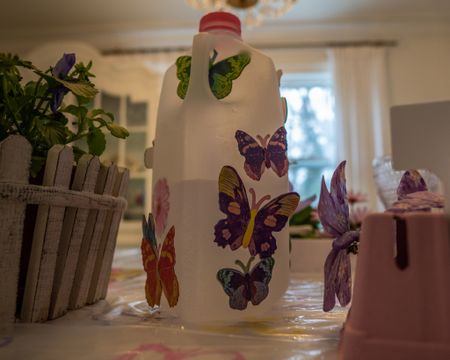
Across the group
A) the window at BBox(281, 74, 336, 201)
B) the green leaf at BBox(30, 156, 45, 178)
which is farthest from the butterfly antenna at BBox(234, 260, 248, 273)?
the window at BBox(281, 74, 336, 201)

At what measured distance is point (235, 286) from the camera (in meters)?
0.39

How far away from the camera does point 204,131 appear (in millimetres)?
415

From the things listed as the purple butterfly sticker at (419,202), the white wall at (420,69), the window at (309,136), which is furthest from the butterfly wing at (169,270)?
the white wall at (420,69)

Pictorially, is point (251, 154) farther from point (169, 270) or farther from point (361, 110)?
point (361, 110)

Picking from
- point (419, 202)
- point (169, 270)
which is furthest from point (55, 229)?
point (419, 202)

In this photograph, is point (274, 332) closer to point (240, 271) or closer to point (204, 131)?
point (240, 271)

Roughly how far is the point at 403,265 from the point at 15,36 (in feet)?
10.6

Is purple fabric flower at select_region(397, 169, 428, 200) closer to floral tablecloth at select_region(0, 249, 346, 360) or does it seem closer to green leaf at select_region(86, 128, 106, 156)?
floral tablecloth at select_region(0, 249, 346, 360)

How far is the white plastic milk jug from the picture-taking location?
0.40m

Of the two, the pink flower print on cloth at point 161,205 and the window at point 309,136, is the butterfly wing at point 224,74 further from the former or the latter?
the window at point 309,136

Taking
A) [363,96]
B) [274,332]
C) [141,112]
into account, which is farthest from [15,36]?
[274,332]

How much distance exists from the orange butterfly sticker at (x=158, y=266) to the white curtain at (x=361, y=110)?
2.28 m

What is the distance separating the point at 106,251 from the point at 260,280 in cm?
20

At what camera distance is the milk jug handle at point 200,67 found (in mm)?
409
